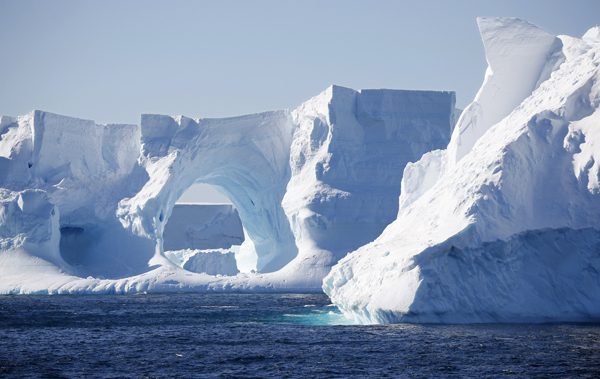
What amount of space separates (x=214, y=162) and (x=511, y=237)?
19317mm

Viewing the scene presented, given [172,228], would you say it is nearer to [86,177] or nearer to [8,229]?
[86,177]

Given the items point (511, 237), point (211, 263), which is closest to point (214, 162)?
point (211, 263)

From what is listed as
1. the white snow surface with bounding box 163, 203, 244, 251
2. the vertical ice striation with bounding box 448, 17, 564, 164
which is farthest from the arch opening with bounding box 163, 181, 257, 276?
the vertical ice striation with bounding box 448, 17, 564, 164

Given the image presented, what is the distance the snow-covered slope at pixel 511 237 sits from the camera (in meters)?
13.6

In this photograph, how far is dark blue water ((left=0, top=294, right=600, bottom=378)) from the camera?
378 inches

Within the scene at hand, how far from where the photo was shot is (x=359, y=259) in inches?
654

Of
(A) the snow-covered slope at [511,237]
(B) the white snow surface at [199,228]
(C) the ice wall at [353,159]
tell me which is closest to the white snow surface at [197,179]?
(C) the ice wall at [353,159]

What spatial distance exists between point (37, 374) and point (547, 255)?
32.7ft

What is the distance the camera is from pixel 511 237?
547 inches

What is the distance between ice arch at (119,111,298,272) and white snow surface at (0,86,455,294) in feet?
0.18

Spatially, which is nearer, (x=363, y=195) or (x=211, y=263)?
(x=363, y=195)

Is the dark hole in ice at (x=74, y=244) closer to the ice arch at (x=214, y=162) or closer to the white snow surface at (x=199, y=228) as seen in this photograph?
the ice arch at (x=214, y=162)

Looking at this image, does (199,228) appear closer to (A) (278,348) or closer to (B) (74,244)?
(B) (74,244)

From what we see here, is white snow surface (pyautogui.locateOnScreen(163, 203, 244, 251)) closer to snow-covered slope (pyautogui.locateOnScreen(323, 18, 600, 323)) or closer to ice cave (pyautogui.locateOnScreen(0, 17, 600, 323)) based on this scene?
ice cave (pyautogui.locateOnScreen(0, 17, 600, 323))
